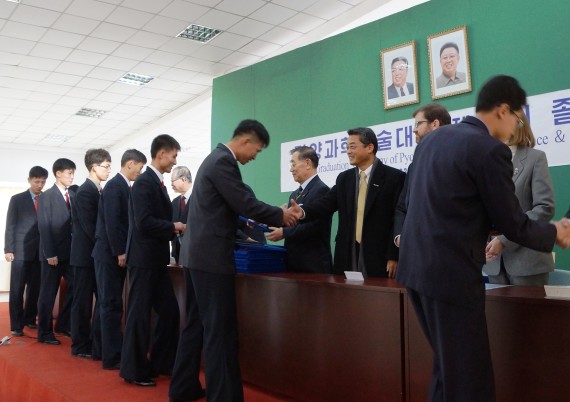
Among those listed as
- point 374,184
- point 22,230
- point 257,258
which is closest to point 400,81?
point 374,184

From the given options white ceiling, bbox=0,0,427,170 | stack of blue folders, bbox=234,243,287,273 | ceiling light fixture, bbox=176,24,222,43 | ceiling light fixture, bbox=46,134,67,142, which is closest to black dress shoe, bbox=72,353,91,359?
stack of blue folders, bbox=234,243,287,273

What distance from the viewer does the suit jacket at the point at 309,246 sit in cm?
289

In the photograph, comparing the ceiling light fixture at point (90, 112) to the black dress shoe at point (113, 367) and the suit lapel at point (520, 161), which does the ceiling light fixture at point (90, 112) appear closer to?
the black dress shoe at point (113, 367)

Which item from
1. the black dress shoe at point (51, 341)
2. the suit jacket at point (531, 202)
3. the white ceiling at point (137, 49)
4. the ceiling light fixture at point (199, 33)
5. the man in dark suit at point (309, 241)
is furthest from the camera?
the ceiling light fixture at point (199, 33)

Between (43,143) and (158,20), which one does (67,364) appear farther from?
(43,143)

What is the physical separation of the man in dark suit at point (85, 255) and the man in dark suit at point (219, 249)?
172 centimetres

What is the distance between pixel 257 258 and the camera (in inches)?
104

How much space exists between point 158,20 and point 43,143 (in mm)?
7680

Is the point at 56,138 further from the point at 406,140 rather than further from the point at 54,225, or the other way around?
the point at 406,140

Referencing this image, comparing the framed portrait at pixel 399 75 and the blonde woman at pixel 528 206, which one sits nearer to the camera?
the blonde woman at pixel 528 206

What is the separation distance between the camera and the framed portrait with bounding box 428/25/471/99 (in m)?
4.16

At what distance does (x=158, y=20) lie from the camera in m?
5.81

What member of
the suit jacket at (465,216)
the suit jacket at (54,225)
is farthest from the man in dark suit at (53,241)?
the suit jacket at (465,216)

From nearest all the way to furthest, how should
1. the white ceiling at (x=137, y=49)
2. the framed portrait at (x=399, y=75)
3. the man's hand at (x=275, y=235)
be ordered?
the man's hand at (x=275, y=235) → the framed portrait at (x=399, y=75) → the white ceiling at (x=137, y=49)
